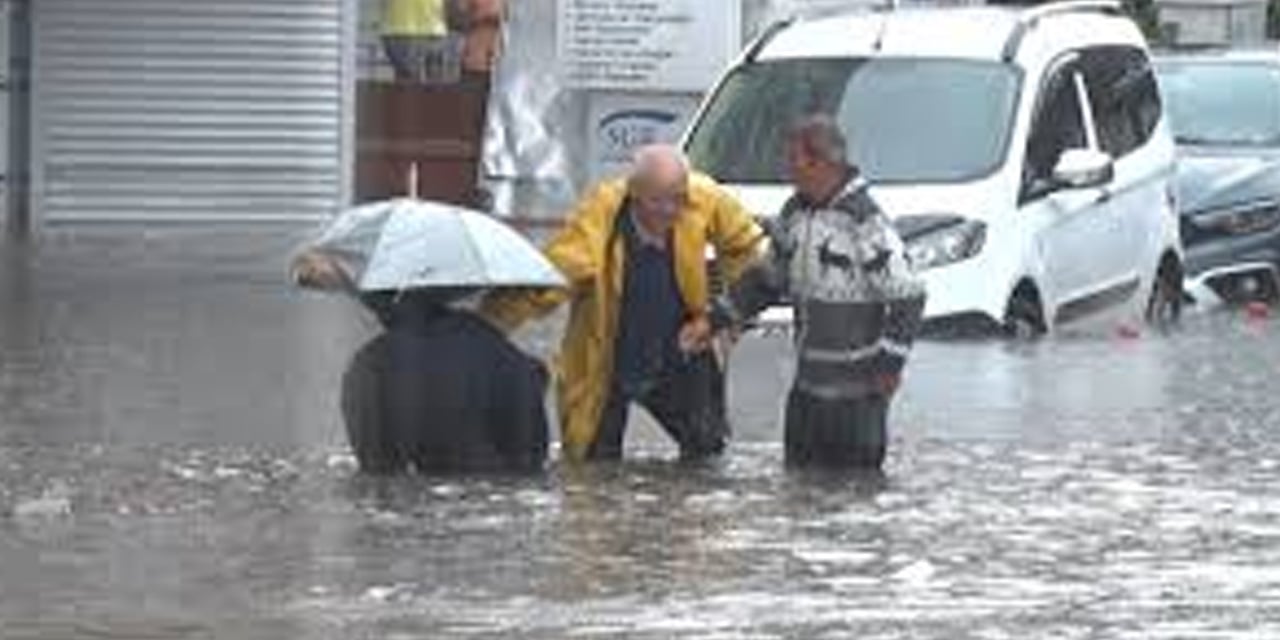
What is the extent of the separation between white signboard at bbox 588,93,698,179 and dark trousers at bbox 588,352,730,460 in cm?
1184

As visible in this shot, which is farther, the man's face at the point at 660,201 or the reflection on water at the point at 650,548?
the man's face at the point at 660,201

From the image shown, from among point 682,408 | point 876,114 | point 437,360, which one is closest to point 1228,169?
point 876,114

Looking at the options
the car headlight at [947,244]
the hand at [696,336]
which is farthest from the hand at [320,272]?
the car headlight at [947,244]

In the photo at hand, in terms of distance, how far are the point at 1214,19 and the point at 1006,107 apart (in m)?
35.0

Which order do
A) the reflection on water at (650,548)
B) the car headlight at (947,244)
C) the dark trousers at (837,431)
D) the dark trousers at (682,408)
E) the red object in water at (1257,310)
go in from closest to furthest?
the reflection on water at (650,548), the dark trousers at (837,431), the dark trousers at (682,408), the car headlight at (947,244), the red object in water at (1257,310)

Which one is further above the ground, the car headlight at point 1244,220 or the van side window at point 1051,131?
the van side window at point 1051,131

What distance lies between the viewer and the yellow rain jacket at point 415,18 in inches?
1012

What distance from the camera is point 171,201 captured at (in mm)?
24797

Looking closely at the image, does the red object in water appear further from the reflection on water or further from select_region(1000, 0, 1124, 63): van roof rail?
the reflection on water

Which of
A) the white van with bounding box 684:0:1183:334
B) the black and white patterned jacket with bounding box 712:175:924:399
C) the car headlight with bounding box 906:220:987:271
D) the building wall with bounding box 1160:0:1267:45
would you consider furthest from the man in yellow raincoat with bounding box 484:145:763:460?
the building wall with bounding box 1160:0:1267:45

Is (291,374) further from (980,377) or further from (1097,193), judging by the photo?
(1097,193)

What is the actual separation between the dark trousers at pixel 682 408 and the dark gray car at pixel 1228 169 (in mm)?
10469

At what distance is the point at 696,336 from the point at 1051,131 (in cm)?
622

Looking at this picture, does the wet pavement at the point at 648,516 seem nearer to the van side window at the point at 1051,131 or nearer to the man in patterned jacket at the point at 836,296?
the man in patterned jacket at the point at 836,296
